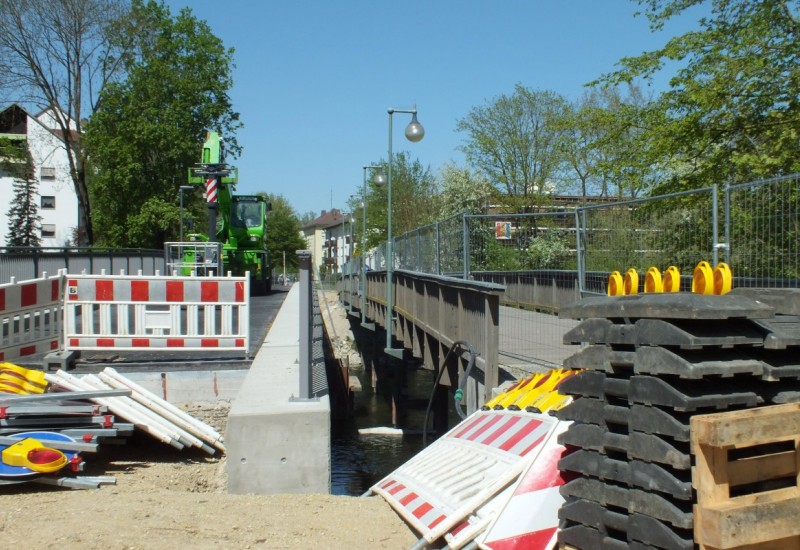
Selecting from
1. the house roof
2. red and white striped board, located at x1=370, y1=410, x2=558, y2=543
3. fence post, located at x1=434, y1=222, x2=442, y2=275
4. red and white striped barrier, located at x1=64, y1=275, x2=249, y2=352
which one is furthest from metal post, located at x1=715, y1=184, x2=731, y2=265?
the house roof

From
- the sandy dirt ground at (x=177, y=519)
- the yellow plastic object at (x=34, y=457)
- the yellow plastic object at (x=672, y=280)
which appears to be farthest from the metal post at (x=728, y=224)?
the yellow plastic object at (x=34, y=457)

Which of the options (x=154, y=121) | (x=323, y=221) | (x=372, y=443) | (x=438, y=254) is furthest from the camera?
(x=323, y=221)

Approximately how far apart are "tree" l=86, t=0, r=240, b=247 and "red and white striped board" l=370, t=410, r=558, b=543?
138ft

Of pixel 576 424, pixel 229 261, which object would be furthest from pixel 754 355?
pixel 229 261

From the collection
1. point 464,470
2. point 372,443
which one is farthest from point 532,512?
point 372,443

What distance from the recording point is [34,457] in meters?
5.96

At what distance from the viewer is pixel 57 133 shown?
154ft

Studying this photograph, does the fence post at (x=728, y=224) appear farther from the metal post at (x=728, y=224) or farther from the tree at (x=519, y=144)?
the tree at (x=519, y=144)

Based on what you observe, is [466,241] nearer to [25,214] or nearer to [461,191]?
[461,191]

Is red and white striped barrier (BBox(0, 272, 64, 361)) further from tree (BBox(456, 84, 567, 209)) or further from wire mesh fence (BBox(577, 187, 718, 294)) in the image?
tree (BBox(456, 84, 567, 209))

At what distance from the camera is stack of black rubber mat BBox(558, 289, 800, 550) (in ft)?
13.6

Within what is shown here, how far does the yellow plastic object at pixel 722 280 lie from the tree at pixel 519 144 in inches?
1700

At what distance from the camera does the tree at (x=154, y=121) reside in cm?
4575

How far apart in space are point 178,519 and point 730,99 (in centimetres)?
1461
